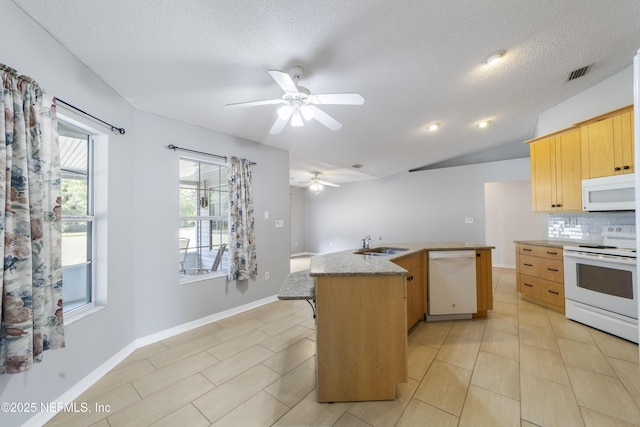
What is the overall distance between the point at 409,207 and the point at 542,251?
349 centimetres

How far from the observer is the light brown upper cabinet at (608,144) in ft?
8.33

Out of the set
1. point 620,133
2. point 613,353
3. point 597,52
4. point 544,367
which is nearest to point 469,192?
→ point 620,133

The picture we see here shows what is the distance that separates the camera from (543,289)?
330cm

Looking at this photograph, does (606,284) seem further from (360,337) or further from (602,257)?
(360,337)

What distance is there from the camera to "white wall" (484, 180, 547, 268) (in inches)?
223

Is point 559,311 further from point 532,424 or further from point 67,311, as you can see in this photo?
point 67,311

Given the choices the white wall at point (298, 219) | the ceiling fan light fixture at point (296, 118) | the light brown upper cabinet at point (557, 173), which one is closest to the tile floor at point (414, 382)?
the light brown upper cabinet at point (557, 173)

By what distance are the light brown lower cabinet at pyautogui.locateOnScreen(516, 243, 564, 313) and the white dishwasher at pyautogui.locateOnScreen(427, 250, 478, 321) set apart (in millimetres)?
1227

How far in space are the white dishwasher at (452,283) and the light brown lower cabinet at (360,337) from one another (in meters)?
1.41

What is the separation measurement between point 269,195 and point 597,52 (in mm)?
3946

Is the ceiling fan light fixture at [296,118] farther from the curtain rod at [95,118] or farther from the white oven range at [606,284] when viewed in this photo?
the white oven range at [606,284]

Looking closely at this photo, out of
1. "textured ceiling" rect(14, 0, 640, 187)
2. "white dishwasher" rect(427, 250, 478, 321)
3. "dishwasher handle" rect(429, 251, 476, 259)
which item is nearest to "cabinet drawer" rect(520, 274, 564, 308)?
"white dishwasher" rect(427, 250, 478, 321)

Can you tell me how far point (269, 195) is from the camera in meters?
3.82

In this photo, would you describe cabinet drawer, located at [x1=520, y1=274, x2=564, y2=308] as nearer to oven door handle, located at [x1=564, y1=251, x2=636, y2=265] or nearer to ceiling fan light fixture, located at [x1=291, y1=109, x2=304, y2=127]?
oven door handle, located at [x1=564, y1=251, x2=636, y2=265]
